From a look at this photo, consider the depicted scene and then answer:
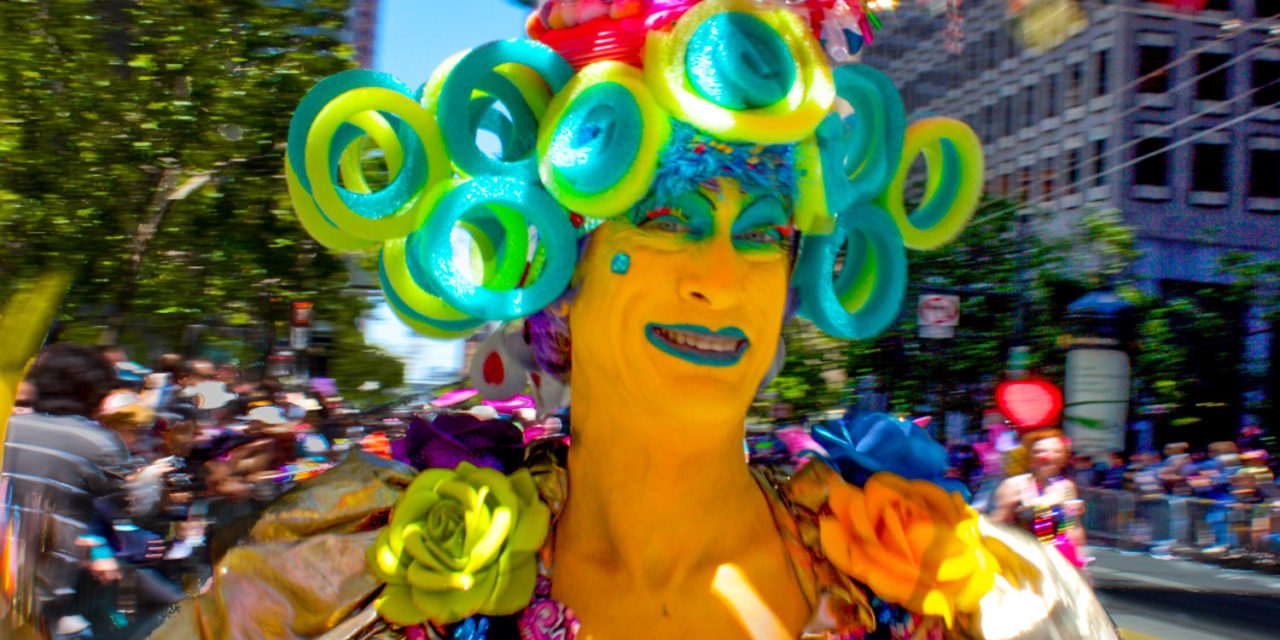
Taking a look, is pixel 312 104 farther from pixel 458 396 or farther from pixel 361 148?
pixel 458 396

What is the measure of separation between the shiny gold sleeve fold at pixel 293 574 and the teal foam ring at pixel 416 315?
0.30 metres

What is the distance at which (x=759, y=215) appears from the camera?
1812mm

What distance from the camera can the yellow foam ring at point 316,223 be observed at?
1803 millimetres

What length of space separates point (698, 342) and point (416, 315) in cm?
49

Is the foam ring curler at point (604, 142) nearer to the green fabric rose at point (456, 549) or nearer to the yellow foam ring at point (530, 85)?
the yellow foam ring at point (530, 85)

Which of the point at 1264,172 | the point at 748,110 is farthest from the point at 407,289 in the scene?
the point at 1264,172

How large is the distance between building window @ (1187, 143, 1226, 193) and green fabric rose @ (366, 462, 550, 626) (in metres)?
24.2

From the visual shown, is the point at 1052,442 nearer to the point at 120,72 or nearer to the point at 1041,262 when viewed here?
the point at 120,72

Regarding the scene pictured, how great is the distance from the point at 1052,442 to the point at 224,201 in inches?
172

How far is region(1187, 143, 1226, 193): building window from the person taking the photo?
23.0m

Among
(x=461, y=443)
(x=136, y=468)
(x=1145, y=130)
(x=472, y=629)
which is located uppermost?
(x=1145, y=130)

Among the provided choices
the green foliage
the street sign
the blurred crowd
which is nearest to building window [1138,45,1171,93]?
the street sign

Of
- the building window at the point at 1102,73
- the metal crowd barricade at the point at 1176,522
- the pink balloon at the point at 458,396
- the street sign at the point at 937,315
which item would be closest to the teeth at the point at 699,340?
the pink balloon at the point at 458,396

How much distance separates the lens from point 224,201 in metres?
6.15
